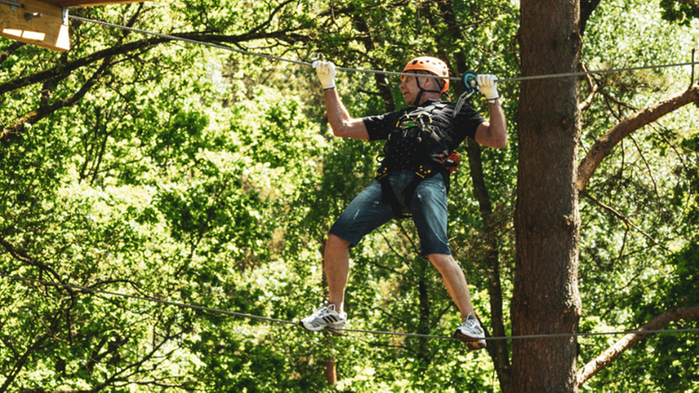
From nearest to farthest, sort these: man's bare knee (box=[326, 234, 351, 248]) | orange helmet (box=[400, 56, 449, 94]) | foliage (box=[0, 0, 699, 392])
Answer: man's bare knee (box=[326, 234, 351, 248])
orange helmet (box=[400, 56, 449, 94])
foliage (box=[0, 0, 699, 392])

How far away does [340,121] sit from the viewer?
4.38 meters

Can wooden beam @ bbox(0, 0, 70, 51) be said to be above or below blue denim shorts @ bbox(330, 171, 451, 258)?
above

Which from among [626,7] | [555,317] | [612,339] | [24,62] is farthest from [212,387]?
[626,7]

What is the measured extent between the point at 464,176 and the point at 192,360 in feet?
23.2

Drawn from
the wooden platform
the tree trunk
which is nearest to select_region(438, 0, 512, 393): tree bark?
the tree trunk

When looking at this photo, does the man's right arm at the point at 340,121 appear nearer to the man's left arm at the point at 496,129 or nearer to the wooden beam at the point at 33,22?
the man's left arm at the point at 496,129

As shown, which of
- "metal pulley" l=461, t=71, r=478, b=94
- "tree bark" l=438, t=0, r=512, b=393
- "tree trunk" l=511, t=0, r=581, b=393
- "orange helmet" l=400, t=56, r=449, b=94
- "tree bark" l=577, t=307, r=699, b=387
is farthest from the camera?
"tree bark" l=438, t=0, r=512, b=393

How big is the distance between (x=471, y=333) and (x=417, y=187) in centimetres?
92

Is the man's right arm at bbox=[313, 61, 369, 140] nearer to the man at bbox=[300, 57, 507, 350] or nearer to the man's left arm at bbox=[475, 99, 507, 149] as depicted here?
the man at bbox=[300, 57, 507, 350]

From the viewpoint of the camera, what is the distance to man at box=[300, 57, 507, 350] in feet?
13.3

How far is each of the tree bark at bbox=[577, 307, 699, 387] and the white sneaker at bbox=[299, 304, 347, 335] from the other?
2661mm

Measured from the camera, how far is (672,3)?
7766mm

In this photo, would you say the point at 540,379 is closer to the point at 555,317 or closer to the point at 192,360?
the point at 555,317

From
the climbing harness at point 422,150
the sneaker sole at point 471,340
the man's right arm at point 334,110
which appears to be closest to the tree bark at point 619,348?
the sneaker sole at point 471,340
